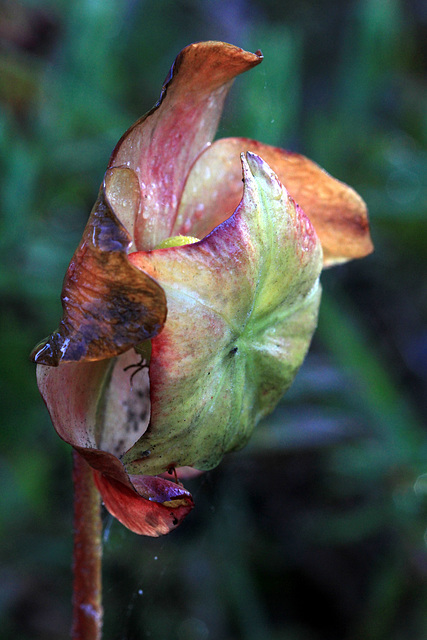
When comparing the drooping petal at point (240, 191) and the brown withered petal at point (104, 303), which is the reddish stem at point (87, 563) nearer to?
the brown withered petal at point (104, 303)

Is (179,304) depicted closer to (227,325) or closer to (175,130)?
(227,325)

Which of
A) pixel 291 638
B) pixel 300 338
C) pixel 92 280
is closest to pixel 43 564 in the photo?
pixel 291 638

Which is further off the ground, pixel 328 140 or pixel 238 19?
pixel 238 19

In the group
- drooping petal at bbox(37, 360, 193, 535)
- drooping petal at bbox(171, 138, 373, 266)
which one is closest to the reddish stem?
drooping petal at bbox(37, 360, 193, 535)

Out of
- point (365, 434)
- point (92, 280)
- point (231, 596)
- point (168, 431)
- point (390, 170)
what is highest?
point (92, 280)

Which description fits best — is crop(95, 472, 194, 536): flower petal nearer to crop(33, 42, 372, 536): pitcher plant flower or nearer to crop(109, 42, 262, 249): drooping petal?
crop(33, 42, 372, 536): pitcher plant flower

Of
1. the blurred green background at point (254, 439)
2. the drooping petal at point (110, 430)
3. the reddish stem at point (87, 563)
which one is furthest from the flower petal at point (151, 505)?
the blurred green background at point (254, 439)

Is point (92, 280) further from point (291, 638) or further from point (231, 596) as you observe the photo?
point (291, 638)

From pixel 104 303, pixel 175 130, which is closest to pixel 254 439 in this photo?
pixel 175 130
